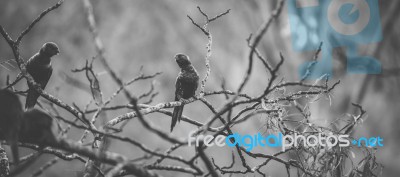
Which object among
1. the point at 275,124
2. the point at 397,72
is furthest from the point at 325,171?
the point at 397,72

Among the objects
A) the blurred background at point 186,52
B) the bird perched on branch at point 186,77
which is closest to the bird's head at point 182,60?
the bird perched on branch at point 186,77

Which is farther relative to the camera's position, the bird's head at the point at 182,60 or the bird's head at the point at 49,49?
the bird's head at the point at 182,60

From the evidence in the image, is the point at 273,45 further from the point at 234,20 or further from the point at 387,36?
the point at 387,36

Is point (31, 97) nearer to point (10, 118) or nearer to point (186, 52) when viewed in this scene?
point (10, 118)

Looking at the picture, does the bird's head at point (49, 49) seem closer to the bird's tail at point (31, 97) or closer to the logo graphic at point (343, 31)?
the bird's tail at point (31, 97)

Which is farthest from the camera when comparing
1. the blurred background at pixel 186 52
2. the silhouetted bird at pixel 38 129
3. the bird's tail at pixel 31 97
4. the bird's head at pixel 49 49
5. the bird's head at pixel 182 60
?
the blurred background at pixel 186 52

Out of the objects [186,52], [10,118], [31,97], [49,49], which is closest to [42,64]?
[49,49]

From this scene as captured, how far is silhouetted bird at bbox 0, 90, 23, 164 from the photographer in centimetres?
94

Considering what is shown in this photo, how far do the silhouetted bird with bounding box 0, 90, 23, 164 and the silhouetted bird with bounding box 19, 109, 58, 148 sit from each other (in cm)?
2

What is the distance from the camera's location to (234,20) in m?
4.65

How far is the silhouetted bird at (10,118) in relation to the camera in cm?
94

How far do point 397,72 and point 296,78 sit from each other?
1.23 m

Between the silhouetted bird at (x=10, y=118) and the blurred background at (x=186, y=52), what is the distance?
2952mm

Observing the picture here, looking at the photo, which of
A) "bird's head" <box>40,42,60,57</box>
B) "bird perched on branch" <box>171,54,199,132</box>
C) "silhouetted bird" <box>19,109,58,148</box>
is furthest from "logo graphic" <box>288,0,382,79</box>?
"silhouetted bird" <box>19,109,58,148</box>
